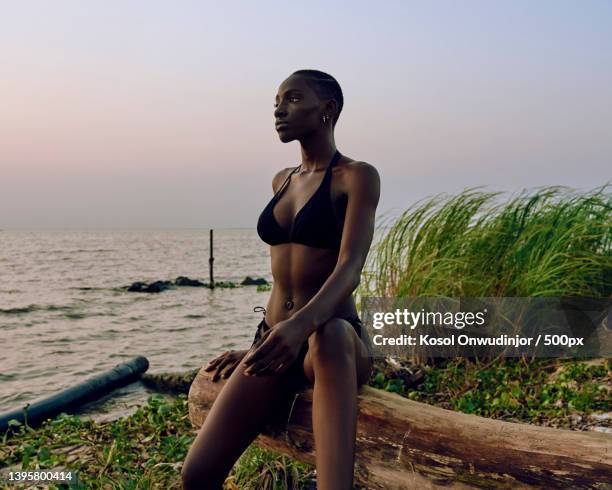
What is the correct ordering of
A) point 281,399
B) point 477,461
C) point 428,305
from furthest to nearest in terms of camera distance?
1. point 428,305
2. point 281,399
3. point 477,461

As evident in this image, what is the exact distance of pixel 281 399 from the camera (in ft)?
9.14

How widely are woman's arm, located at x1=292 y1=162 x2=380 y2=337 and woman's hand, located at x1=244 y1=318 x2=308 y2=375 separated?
0.12 ft

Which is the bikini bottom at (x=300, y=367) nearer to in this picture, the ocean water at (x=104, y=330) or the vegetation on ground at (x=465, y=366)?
the vegetation on ground at (x=465, y=366)

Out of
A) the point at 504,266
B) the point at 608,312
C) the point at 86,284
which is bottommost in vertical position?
the point at 86,284

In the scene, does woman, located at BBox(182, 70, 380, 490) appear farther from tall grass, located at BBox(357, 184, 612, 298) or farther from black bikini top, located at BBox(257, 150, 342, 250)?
tall grass, located at BBox(357, 184, 612, 298)

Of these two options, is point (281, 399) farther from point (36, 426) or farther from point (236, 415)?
point (36, 426)

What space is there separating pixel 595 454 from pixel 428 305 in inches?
154

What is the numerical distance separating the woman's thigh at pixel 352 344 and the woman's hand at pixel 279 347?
12 centimetres

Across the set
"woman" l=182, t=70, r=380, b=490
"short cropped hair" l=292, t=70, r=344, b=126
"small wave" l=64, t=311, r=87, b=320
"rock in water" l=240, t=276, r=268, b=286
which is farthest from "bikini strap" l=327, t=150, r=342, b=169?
"rock in water" l=240, t=276, r=268, b=286

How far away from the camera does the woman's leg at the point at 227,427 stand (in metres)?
2.67

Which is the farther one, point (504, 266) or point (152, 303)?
point (152, 303)

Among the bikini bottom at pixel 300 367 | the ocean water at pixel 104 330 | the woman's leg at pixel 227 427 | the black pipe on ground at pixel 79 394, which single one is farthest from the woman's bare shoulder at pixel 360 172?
the ocean water at pixel 104 330

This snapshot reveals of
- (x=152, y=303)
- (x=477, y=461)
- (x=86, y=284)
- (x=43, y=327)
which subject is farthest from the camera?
(x=86, y=284)

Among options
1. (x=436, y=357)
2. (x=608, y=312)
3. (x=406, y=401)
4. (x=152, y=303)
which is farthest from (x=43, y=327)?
(x=406, y=401)
